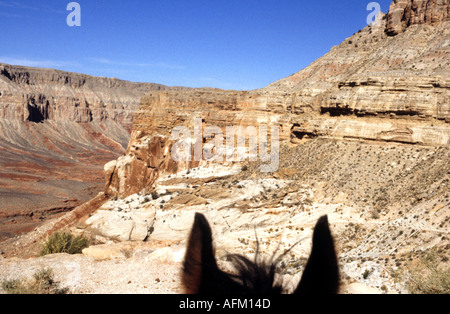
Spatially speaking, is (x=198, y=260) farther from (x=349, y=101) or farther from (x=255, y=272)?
(x=349, y=101)

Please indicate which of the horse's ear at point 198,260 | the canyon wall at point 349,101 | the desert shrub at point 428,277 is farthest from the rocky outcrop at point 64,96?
the desert shrub at point 428,277

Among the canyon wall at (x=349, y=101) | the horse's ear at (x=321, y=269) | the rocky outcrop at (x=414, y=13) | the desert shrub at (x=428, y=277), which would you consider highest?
the rocky outcrop at (x=414, y=13)

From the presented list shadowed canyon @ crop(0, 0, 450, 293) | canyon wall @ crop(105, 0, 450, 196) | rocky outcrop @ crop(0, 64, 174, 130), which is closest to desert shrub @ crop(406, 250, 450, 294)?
shadowed canyon @ crop(0, 0, 450, 293)

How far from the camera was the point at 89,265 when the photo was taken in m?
11.3

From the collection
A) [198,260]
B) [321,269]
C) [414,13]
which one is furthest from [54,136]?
[321,269]

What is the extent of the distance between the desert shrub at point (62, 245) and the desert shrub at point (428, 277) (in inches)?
527

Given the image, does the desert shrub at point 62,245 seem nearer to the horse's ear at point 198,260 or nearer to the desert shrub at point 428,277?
the horse's ear at point 198,260

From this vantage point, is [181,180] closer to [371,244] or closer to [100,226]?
[100,226]

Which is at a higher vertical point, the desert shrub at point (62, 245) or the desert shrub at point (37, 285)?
the desert shrub at point (37, 285)

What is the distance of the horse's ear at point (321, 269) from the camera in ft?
32.0

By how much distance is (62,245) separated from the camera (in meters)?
14.4

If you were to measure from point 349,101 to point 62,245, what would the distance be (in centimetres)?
1820

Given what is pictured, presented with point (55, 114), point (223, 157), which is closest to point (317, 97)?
point (223, 157)

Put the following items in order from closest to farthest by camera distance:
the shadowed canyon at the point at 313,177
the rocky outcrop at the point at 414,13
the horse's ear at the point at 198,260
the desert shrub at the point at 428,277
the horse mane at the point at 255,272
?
the desert shrub at the point at 428,277 → the horse mane at the point at 255,272 → the horse's ear at the point at 198,260 → the shadowed canyon at the point at 313,177 → the rocky outcrop at the point at 414,13
